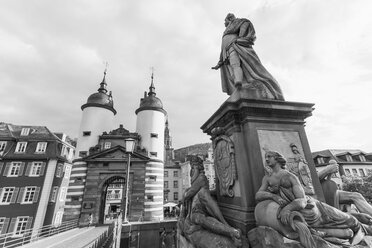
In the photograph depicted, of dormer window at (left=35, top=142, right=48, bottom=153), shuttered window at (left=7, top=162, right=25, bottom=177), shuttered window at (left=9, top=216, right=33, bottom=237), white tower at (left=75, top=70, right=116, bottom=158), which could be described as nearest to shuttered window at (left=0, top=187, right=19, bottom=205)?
shuttered window at (left=7, top=162, right=25, bottom=177)

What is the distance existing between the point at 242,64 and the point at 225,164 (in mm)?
2402

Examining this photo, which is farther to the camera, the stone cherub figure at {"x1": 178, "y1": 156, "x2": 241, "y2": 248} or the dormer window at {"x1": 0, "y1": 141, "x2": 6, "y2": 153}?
the dormer window at {"x1": 0, "y1": 141, "x2": 6, "y2": 153}

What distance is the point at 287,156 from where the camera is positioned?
2887 mm

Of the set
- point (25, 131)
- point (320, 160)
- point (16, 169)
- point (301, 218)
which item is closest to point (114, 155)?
point (16, 169)

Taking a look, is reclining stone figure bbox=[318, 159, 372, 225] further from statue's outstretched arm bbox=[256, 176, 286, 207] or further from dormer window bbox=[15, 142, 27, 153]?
dormer window bbox=[15, 142, 27, 153]

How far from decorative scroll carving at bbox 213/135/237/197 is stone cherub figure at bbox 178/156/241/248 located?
1.05 ft

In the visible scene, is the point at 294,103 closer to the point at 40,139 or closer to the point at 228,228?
the point at 228,228

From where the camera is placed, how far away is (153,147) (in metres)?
21.3

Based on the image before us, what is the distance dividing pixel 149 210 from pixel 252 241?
18.5 m

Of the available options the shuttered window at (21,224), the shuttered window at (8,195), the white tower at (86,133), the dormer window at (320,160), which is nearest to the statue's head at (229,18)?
the white tower at (86,133)

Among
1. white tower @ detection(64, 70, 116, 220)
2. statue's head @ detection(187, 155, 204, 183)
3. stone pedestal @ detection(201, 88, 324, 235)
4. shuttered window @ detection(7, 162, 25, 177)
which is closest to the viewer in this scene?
stone pedestal @ detection(201, 88, 324, 235)

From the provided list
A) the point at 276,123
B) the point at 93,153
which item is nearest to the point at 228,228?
the point at 276,123

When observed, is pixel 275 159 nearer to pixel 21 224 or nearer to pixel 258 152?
pixel 258 152

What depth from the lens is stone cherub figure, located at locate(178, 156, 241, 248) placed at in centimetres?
234
